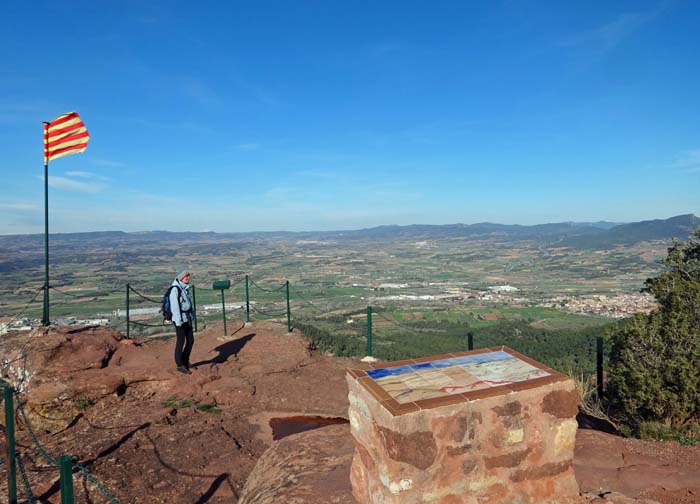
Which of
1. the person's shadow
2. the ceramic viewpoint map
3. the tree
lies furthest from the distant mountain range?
the ceramic viewpoint map

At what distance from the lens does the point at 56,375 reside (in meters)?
7.67

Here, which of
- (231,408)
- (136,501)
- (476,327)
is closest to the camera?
(136,501)

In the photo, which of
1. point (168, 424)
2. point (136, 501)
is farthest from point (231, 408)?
point (136, 501)

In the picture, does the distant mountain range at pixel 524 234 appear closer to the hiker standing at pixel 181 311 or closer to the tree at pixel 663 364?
the tree at pixel 663 364

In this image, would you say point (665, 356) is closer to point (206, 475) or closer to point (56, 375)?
point (206, 475)

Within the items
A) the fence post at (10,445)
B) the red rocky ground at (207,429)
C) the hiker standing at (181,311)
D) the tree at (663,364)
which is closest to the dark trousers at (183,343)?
the hiker standing at (181,311)

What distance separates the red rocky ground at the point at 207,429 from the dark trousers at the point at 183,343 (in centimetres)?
27

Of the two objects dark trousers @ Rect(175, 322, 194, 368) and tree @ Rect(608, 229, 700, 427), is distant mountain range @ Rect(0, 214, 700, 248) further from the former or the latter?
dark trousers @ Rect(175, 322, 194, 368)

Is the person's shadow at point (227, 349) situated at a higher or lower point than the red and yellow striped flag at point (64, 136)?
lower

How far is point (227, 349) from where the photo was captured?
1009cm

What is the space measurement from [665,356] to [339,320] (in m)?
23.6

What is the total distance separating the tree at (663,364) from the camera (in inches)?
228

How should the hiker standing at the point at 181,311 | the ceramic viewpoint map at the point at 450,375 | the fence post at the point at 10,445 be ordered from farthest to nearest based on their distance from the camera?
the hiker standing at the point at 181,311
the fence post at the point at 10,445
the ceramic viewpoint map at the point at 450,375

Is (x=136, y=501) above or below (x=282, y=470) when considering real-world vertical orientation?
below
